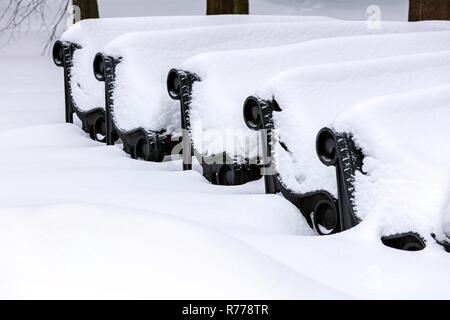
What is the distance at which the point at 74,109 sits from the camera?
5.24 metres

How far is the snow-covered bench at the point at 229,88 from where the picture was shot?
3.63m

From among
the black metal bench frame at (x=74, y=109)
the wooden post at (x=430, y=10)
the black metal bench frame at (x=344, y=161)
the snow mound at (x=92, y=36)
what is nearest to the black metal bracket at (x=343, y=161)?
the black metal bench frame at (x=344, y=161)

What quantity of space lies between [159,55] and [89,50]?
0.94 m

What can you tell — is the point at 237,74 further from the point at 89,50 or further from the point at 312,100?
the point at 89,50

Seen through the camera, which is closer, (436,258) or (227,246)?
(227,246)

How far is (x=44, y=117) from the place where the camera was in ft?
19.7

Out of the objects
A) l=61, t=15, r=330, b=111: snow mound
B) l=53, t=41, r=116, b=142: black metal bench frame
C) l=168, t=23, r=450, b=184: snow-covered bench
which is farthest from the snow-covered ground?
l=61, t=15, r=330, b=111: snow mound

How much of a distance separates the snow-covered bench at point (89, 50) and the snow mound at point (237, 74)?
136 centimetres

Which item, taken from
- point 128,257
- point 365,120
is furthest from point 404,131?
point 128,257

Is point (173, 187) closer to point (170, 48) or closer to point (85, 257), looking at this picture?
point (170, 48)

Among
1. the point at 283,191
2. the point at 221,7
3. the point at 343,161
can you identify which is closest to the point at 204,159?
the point at 283,191

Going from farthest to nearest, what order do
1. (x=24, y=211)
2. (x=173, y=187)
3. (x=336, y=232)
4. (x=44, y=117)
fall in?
(x=44, y=117), (x=173, y=187), (x=336, y=232), (x=24, y=211)

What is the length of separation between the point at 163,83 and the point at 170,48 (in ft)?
0.83

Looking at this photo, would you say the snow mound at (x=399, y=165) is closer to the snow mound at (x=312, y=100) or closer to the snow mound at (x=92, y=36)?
the snow mound at (x=312, y=100)
